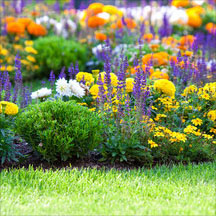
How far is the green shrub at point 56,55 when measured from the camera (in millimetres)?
8688

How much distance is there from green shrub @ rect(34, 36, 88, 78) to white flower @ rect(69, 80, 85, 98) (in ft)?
13.4

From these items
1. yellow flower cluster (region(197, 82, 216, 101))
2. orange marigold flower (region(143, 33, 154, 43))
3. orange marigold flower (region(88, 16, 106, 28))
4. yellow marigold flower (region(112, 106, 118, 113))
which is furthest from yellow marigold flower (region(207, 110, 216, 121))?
orange marigold flower (region(88, 16, 106, 28))

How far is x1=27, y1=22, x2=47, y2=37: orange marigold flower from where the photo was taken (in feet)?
31.6

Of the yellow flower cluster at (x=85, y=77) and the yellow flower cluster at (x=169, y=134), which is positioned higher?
the yellow flower cluster at (x=85, y=77)

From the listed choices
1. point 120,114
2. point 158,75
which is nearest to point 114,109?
point 120,114

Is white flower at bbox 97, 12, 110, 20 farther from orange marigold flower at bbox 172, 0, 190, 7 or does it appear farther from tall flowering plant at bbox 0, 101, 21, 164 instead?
tall flowering plant at bbox 0, 101, 21, 164

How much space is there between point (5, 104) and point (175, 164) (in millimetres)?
1962

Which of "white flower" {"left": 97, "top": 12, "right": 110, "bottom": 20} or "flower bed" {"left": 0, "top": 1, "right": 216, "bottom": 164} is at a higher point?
"white flower" {"left": 97, "top": 12, "right": 110, "bottom": 20}

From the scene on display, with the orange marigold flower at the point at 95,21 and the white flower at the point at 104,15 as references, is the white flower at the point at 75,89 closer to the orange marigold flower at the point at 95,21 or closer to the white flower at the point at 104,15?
the orange marigold flower at the point at 95,21

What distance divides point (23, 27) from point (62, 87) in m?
5.17

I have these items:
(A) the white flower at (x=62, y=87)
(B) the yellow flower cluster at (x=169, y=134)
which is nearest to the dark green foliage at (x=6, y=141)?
(A) the white flower at (x=62, y=87)

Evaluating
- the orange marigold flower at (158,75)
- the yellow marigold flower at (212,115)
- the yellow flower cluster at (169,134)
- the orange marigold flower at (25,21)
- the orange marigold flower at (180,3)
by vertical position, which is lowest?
the yellow flower cluster at (169,134)

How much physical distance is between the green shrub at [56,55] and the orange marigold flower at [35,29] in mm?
795

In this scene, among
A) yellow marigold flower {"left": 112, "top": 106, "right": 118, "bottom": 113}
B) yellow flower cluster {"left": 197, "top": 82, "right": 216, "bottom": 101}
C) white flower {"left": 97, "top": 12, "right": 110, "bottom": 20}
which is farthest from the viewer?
white flower {"left": 97, "top": 12, "right": 110, "bottom": 20}
